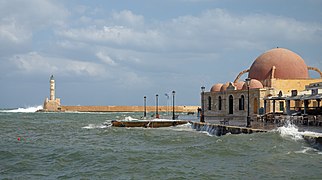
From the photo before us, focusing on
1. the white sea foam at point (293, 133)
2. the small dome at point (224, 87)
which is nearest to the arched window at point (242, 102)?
the small dome at point (224, 87)

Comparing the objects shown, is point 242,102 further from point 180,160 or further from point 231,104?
point 180,160

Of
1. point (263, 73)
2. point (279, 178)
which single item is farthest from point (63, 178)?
point (263, 73)

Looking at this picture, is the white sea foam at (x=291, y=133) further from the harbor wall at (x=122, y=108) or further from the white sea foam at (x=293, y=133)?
the harbor wall at (x=122, y=108)

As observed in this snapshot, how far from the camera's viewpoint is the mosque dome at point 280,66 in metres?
35.6

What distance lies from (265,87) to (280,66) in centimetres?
331

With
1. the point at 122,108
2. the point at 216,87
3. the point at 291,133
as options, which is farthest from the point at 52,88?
the point at 291,133

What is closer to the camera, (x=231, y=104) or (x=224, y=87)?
(x=231, y=104)

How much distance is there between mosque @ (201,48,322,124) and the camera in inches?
1299

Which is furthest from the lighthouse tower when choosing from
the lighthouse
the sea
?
the sea

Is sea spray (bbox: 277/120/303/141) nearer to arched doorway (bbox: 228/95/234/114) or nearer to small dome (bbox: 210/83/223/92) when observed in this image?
arched doorway (bbox: 228/95/234/114)

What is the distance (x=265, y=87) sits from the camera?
33.7 m

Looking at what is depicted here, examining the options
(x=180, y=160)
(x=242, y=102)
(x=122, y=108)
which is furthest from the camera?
(x=122, y=108)

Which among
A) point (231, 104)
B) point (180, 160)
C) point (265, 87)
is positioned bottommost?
point (180, 160)

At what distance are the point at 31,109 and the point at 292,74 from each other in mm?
89024
